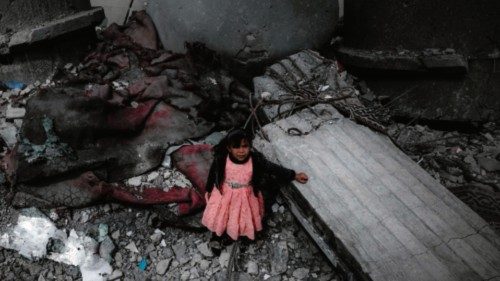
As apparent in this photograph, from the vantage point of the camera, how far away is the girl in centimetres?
250

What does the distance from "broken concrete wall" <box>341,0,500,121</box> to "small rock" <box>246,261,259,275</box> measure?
86.0 inches

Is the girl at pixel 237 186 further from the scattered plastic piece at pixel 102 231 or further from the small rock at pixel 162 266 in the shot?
the scattered plastic piece at pixel 102 231

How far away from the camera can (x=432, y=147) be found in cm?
362

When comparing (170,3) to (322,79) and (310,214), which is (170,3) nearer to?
(322,79)

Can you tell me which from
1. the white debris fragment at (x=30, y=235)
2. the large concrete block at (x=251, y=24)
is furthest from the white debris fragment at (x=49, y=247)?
the large concrete block at (x=251, y=24)

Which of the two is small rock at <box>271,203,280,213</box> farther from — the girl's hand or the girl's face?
the girl's face

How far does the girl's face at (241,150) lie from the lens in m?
2.40

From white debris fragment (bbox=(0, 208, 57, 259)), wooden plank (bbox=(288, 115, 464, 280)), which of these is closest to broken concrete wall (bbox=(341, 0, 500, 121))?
wooden plank (bbox=(288, 115, 464, 280))

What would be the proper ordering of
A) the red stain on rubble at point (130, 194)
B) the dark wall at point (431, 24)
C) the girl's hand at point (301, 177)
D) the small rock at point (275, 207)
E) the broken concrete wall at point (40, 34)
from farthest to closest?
the broken concrete wall at point (40, 34)
the dark wall at point (431, 24)
the small rock at point (275, 207)
the red stain on rubble at point (130, 194)
the girl's hand at point (301, 177)

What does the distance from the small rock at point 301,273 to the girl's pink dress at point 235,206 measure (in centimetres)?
40

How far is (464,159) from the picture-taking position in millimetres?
3457

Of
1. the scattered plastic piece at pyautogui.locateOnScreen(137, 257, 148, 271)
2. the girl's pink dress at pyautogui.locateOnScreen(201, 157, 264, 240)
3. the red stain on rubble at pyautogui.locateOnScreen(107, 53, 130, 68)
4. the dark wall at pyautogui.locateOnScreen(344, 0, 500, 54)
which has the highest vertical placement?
the dark wall at pyautogui.locateOnScreen(344, 0, 500, 54)

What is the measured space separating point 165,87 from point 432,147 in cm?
248

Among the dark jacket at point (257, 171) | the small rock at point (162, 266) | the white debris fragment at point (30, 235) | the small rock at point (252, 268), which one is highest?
the dark jacket at point (257, 171)
